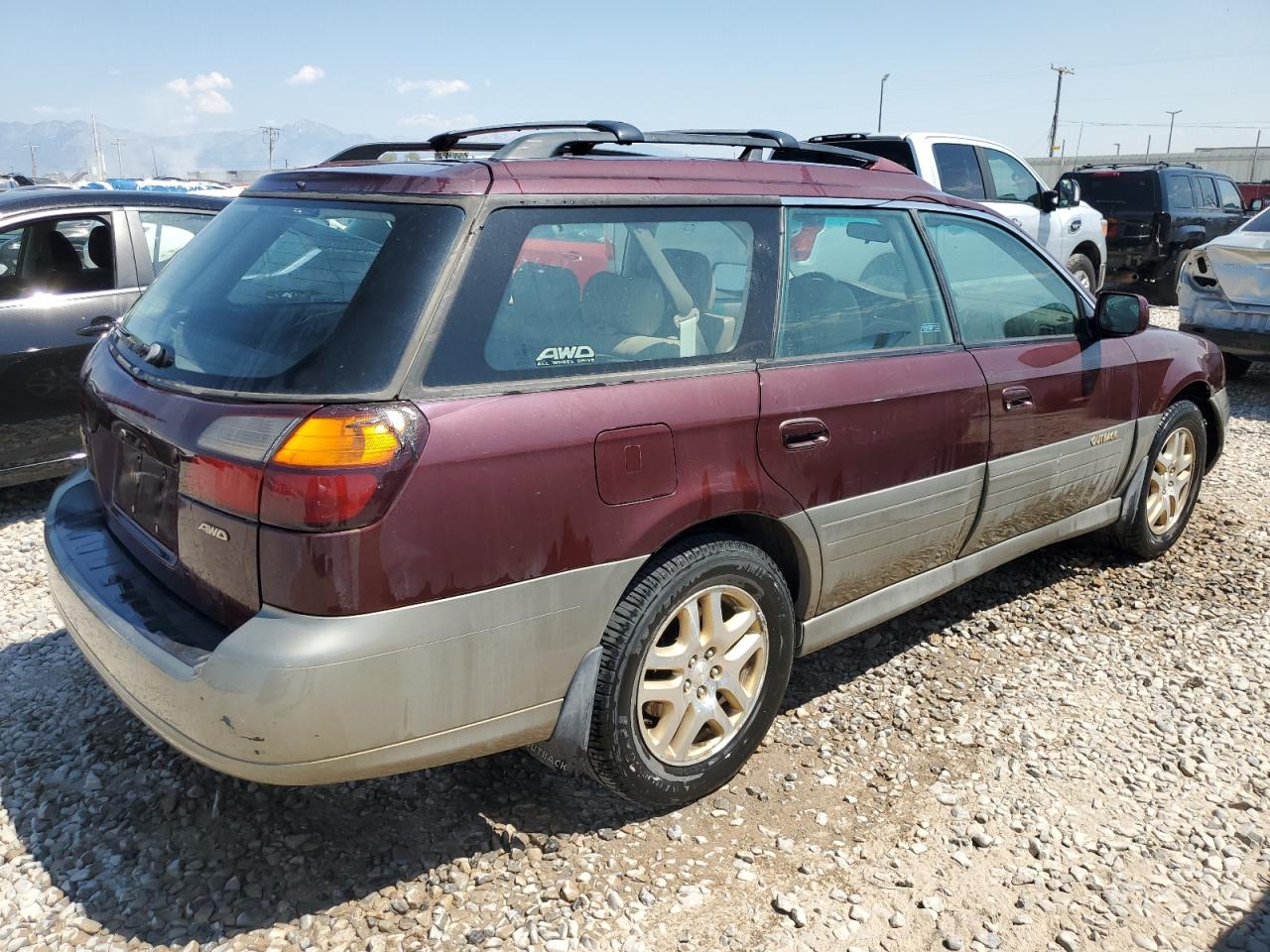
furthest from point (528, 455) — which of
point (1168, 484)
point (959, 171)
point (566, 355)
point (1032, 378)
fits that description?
point (959, 171)

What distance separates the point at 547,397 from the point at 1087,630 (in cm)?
280

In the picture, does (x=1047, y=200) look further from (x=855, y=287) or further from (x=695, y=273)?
(x=695, y=273)

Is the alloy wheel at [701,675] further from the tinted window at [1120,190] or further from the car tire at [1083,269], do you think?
the tinted window at [1120,190]

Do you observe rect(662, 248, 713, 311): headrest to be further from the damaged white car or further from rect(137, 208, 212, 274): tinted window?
the damaged white car

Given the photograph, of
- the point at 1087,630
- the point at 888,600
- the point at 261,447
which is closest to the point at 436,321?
the point at 261,447

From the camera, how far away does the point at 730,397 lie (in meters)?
2.65

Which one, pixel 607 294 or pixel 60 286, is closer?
pixel 607 294

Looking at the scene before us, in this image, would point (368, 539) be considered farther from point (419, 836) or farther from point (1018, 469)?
point (1018, 469)

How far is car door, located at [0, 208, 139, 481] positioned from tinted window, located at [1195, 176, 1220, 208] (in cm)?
1414

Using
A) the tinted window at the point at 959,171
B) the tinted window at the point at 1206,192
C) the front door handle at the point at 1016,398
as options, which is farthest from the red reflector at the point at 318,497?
the tinted window at the point at 1206,192

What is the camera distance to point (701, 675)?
8.99 feet

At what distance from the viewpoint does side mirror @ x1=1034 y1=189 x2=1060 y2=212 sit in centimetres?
1004

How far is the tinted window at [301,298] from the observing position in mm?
2166

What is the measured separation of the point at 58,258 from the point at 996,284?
4.83 m
